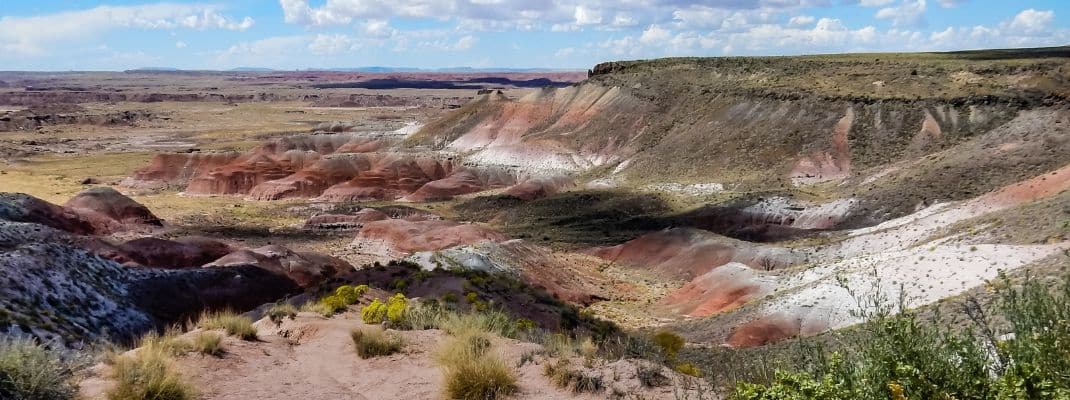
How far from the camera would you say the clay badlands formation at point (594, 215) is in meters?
17.0

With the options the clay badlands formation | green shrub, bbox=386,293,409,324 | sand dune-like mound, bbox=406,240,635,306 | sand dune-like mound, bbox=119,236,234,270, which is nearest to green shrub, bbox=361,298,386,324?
green shrub, bbox=386,293,409,324

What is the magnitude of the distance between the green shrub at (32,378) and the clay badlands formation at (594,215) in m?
0.34

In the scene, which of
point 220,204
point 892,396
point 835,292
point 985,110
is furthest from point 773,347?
point 220,204

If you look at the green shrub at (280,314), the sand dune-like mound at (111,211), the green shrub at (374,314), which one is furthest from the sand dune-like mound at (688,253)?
the sand dune-like mound at (111,211)

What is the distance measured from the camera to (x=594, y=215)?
155 feet

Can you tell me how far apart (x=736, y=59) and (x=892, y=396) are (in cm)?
6498

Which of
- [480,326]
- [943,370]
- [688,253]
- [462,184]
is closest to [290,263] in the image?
[688,253]

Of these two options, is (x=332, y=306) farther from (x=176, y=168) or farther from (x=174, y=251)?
(x=176, y=168)

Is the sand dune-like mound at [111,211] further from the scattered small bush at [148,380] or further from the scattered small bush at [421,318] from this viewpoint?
the scattered small bush at [148,380]

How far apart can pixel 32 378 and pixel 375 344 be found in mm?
4016

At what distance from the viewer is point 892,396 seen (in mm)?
5734

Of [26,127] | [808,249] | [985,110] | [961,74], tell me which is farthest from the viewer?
[26,127]

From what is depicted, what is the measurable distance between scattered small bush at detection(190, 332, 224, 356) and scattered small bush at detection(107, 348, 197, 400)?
1242 mm

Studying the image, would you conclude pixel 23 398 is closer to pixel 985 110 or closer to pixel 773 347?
pixel 773 347
